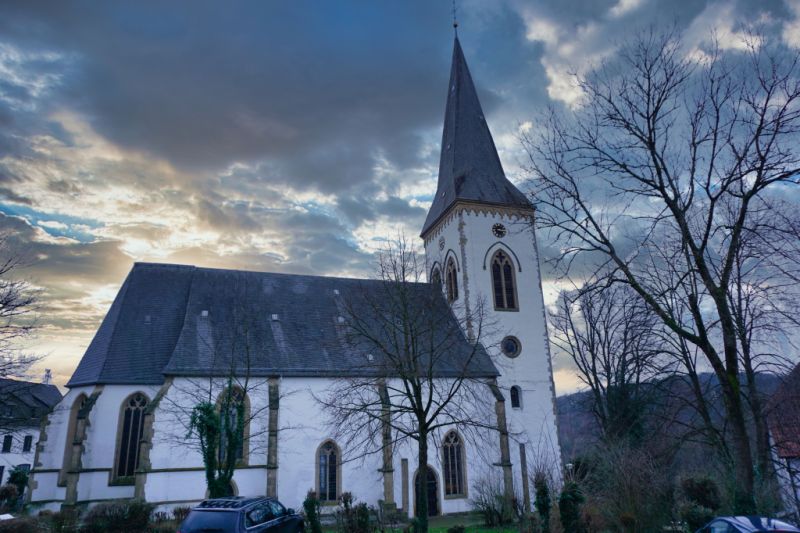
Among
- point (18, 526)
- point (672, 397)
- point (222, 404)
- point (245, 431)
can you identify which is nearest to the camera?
point (18, 526)

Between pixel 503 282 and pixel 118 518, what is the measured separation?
18.7 metres

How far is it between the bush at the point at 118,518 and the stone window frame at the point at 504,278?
1695 cm

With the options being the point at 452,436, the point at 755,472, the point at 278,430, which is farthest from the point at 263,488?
the point at 755,472

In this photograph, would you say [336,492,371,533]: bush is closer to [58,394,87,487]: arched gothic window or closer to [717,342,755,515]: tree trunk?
[717,342,755,515]: tree trunk

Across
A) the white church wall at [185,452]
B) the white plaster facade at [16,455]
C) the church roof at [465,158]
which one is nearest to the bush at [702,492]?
the white church wall at [185,452]

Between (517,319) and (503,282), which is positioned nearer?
(517,319)

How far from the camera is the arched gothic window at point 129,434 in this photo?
61.2 feet

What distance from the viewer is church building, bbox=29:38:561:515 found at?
1844 cm

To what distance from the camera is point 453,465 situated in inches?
838

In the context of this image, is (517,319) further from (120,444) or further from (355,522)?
(120,444)

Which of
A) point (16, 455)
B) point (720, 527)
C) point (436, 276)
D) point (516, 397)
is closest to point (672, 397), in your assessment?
point (720, 527)

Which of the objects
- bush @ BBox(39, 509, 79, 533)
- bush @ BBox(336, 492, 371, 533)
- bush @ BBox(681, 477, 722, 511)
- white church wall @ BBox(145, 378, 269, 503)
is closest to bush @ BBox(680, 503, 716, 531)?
bush @ BBox(681, 477, 722, 511)

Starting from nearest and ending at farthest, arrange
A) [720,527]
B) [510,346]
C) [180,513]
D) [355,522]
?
1. [720,527]
2. [355,522]
3. [180,513]
4. [510,346]

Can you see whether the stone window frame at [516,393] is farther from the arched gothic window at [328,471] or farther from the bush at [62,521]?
the bush at [62,521]
